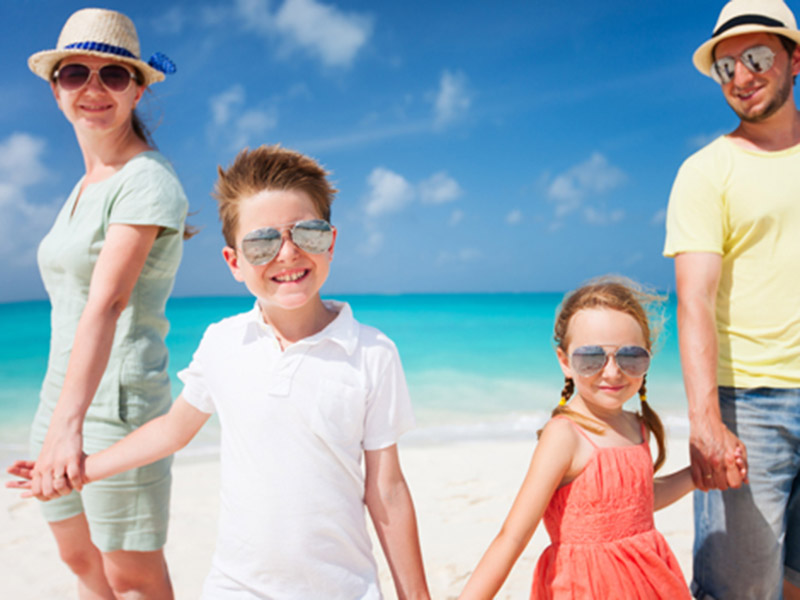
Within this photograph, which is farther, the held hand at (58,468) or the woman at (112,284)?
the woman at (112,284)

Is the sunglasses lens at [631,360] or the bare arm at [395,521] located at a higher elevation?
the sunglasses lens at [631,360]

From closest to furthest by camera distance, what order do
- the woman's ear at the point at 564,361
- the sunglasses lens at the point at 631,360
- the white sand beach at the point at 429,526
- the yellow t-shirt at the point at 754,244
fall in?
1. the sunglasses lens at the point at 631,360
2. the woman's ear at the point at 564,361
3. the yellow t-shirt at the point at 754,244
4. the white sand beach at the point at 429,526

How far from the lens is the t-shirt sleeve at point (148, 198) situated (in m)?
2.17

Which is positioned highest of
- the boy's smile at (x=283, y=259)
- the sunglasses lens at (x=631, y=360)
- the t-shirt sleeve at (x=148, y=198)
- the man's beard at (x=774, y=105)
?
the man's beard at (x=774, y=105)

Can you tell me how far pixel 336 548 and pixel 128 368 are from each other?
105 centimetres

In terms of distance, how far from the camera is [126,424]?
222cm

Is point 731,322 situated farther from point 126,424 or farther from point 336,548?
point 126,424

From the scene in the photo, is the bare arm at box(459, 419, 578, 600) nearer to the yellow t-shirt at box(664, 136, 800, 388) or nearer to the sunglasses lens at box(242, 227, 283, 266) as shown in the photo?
the yellow t-shirt at box(664, 136, 800, 388)

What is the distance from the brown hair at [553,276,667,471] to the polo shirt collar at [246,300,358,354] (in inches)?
30.9

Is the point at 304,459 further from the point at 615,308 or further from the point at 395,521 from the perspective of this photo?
the point at 615,308

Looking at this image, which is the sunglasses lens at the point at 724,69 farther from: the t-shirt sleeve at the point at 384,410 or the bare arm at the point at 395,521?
the bare arm at the point at 395,521

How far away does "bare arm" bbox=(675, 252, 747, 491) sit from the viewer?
6.88ft

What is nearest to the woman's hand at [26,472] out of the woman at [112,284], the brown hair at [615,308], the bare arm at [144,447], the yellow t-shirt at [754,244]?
the bare arm at [144,447]

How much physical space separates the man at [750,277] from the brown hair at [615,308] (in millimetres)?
104
